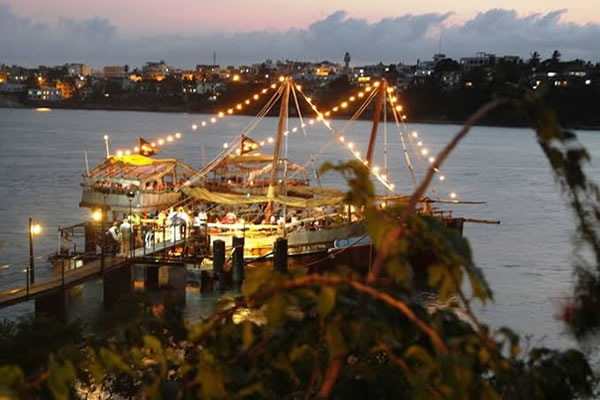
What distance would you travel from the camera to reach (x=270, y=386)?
2.65m

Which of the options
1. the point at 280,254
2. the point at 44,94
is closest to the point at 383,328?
the point at 280,254

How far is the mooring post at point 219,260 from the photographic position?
18.9 meters

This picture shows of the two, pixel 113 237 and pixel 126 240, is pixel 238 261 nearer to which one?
pixel 126 240

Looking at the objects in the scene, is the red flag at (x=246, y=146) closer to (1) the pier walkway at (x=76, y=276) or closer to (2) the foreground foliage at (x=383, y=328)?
(1) the pier walkway at (x=76, y=276)

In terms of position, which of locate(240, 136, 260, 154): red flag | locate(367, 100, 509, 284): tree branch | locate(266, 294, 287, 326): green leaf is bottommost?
locate(240, 136, 260, 154): red flag

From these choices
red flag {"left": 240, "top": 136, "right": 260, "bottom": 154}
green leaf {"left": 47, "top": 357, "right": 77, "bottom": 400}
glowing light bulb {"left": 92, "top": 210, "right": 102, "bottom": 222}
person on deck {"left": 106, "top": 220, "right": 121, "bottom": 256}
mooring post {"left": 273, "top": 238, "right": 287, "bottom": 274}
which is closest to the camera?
green leaf {"left": 47, "top": 357, "right": 77, "bottom": 400}

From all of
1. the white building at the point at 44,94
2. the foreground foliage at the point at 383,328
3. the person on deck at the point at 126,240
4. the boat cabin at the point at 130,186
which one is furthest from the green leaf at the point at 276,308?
the white building at the point at 44,94

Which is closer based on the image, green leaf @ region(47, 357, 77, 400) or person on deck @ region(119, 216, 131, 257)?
green leaf @ region(47, 357, 77, 400)

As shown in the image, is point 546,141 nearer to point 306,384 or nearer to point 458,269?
point 458,269

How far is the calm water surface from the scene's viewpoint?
19.1 meters

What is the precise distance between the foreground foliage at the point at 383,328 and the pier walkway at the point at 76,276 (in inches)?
458

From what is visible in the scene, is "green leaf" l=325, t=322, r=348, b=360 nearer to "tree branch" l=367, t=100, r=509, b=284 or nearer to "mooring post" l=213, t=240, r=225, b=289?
"tree branch" l=367, t=100, r=509, b=284

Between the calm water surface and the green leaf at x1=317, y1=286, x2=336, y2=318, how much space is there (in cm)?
42

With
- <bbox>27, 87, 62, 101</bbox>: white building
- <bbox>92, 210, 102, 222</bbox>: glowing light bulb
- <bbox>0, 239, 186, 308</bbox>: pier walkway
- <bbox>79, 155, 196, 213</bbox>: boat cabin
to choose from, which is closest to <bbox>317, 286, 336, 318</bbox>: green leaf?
<bbox>0, 239, 186, 308</bbox>: pier walkway
